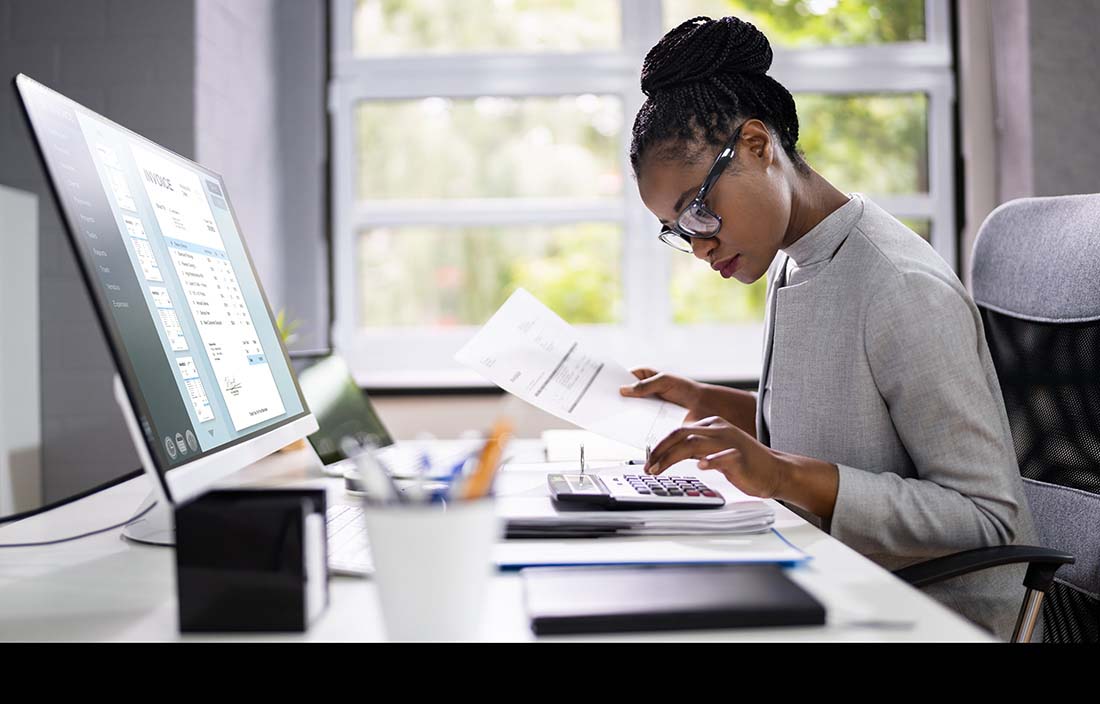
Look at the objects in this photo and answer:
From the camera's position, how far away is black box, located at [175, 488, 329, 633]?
1.72ft

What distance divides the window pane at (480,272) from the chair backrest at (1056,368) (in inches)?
64.9

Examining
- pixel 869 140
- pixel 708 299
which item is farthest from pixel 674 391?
pixel 869 140

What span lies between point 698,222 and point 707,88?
0.17 metres

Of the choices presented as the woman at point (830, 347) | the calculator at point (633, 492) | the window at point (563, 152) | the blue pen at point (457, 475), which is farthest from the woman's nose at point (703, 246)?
the window at point (563, 152)

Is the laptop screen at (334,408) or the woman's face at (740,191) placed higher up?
the woman's face at (740,191)

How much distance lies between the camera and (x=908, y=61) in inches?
109

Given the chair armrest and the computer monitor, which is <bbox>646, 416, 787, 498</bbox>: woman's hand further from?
the computer monitor

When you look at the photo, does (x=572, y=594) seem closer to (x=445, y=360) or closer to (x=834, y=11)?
(x=445, y=360)

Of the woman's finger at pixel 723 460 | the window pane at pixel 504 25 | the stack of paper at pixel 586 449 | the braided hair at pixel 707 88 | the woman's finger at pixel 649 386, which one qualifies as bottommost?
the stack of paper at pixel 586 449

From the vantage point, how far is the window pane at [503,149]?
2785mm

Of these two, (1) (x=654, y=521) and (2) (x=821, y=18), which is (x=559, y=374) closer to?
(1) (x=654, y=521)

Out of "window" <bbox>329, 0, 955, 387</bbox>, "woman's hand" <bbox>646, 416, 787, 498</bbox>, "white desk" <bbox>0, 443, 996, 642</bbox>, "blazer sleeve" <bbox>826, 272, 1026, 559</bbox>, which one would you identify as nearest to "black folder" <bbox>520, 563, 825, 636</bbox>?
"white desk" <bbox>0, 443, 996, 642</bbox>

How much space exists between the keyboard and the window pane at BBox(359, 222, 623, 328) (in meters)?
1.92

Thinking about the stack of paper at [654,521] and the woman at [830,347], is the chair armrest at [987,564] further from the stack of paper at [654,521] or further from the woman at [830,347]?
the stack of paper at [654,521]
